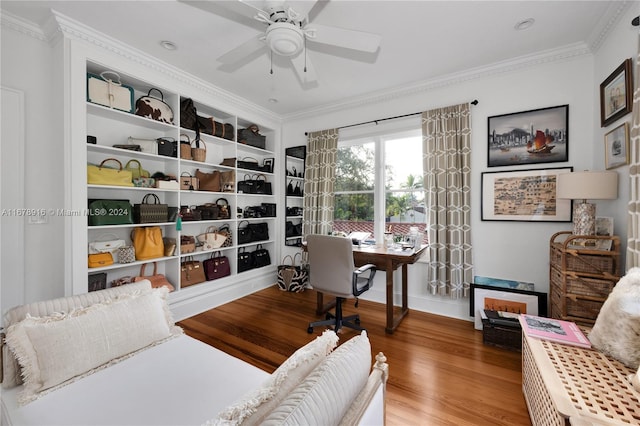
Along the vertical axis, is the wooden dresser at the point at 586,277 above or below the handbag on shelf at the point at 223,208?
below

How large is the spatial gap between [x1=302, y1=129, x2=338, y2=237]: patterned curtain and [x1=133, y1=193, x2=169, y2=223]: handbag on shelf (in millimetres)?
1863

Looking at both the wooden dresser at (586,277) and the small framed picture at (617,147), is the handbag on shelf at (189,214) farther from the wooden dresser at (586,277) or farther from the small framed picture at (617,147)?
the small framed picture at (617,147)

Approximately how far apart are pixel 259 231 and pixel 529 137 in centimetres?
348

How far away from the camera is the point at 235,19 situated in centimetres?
197

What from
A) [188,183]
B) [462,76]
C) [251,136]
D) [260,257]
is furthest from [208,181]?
[462,76]

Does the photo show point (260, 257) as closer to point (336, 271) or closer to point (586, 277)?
point (336, 271)

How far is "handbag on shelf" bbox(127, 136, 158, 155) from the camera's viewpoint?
8.55 ft

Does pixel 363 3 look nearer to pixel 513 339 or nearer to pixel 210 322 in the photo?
pixel 513 339

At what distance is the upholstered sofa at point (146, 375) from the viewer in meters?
0.76

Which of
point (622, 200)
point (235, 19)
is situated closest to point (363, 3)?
point (235, 19)

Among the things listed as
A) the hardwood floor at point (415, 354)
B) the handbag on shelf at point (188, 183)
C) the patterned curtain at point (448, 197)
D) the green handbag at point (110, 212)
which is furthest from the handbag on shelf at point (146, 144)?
the patterned curtain at point (448, 197)

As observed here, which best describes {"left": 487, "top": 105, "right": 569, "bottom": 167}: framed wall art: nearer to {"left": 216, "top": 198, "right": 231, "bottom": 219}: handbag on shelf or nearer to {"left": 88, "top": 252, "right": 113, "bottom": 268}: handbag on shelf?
{"left": 216, "top": 198, "right": 231, "bottom": 219}: handbag on shelf

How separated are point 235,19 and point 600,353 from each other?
120 inches

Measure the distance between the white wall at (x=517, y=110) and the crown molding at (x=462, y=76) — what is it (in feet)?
0.05
